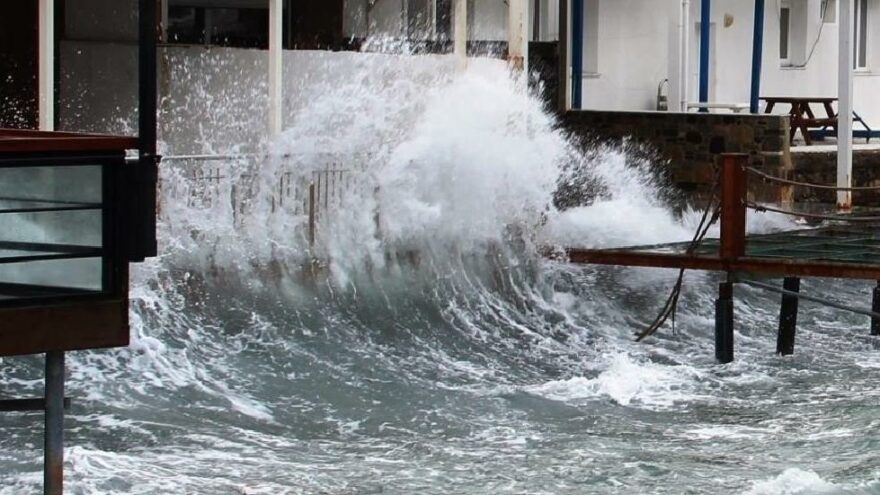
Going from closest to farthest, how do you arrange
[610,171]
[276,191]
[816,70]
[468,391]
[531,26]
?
[468,391], [276,191], [610,171], [531,26], [816,70]

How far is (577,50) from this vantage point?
24609 millimetres

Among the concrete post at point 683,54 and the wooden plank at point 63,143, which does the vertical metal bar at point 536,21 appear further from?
the wooden plank at point 63,143

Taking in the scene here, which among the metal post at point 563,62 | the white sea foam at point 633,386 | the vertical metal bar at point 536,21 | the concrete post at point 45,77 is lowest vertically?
the white sea foam at point 633,386

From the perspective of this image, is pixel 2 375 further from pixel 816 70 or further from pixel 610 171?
pixel 816 70

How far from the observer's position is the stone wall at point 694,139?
2258cm

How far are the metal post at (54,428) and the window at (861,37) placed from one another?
75.2ft

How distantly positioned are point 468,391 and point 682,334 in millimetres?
4359

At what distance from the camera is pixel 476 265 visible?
1988cm

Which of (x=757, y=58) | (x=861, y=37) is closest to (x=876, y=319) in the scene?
(x=757, y=58)

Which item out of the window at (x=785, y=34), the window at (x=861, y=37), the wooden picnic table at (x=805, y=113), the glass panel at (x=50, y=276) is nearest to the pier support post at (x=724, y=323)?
the glass panel at (x=50, y=276)

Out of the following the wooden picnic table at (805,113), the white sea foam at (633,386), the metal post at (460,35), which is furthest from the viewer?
the wooden picnic table at (805,113)

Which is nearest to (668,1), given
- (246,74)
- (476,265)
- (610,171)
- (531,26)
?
(531,26)

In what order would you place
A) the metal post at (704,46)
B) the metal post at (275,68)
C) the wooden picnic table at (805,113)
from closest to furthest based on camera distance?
the metal post at (275,68) → the metal post at (704,46) → the wooden picnic table at (805,113)

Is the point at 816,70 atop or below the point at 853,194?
atop
